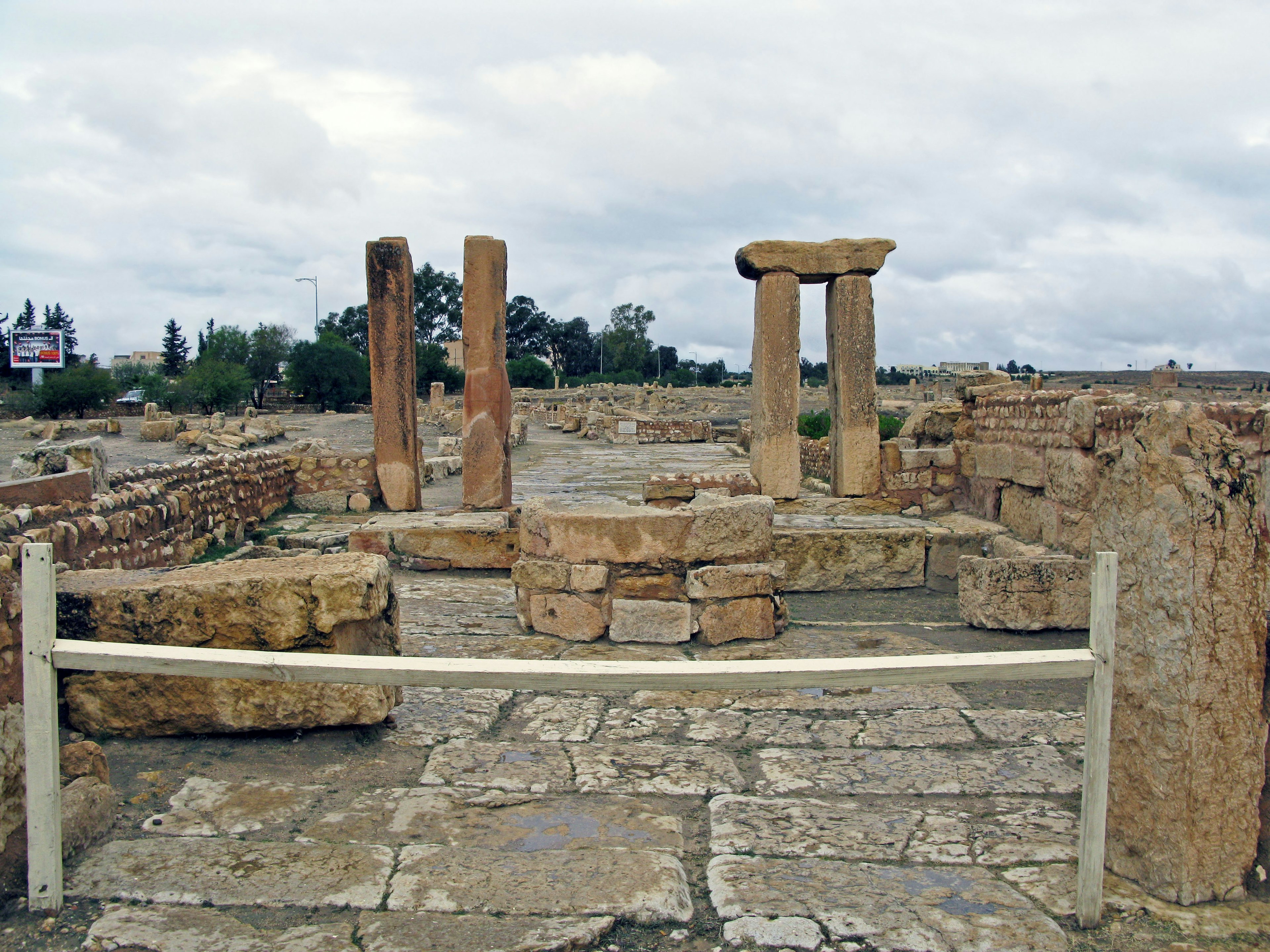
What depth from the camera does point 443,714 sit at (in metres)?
4.27

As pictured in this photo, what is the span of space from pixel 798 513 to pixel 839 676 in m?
7.17

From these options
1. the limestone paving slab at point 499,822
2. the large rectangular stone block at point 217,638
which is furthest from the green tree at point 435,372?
the limestone paving slab at point 499,822

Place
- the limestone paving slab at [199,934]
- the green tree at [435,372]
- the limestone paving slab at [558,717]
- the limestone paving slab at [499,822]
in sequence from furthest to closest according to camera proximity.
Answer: the green tree at [435,372] → the limestone paving slab at [558,717] → the limestone paving slab at [499,822] → the limestone paving slab at [199,934]

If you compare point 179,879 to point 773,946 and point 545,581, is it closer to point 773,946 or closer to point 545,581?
point 773,946

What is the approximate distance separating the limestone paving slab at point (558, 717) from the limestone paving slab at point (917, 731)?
4.23ft

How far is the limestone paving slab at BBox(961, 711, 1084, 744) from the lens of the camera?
4023 millimetres

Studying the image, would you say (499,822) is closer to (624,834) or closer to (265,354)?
(624,834)

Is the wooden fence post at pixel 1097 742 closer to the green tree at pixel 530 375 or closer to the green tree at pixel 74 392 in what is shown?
the green tree at pixel 74 392

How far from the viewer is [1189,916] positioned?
2.47 meters

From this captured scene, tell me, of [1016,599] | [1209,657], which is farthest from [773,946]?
[1016,599]

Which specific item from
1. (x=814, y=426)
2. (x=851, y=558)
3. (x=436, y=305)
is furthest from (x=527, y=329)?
(x=851, y=558)

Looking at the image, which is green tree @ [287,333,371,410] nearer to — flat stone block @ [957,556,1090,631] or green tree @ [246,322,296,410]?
green tree @ [246,322,296,410]

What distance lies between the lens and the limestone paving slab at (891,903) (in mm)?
2371

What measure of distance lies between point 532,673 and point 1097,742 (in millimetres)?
1572
